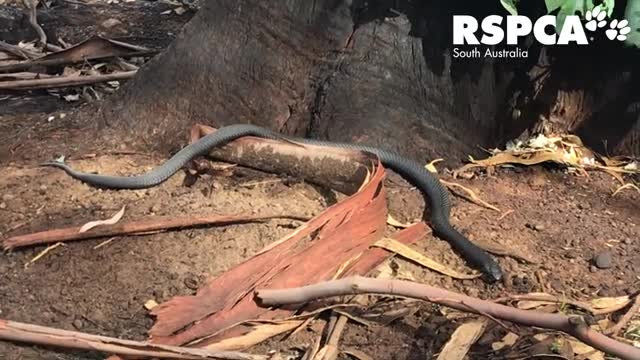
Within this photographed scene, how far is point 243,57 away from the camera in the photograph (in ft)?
12.4

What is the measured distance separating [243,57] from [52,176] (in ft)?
3.08

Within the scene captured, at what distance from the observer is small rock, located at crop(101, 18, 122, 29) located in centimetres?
691

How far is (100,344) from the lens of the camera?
2.55 m

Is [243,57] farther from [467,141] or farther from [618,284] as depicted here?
[618,284]

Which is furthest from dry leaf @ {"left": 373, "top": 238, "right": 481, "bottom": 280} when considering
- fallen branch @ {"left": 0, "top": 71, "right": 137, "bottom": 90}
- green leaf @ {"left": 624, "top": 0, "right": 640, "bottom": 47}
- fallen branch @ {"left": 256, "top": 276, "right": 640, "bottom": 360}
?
fallen branch @ {"left": 0, "top": 71, "right": 137, "bottom": 90}

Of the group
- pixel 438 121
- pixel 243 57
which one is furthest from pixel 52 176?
pixel 438 121

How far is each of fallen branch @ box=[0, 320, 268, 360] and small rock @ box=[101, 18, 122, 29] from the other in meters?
4.61

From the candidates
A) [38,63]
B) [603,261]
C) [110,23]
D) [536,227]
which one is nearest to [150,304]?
[536,227]

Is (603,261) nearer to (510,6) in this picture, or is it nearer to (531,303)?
(531,303)

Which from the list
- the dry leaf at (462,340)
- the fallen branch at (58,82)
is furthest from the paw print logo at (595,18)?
Result: the fallen branch at (58,82)

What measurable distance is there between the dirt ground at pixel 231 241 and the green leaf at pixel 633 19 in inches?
24.6

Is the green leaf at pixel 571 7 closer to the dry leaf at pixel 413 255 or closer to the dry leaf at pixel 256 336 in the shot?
the dry leaf at pixel 413 255

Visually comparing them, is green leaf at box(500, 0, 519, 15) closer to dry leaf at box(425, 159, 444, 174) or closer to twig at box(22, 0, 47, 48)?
dry leaf at box(425, 159, 444, 174)

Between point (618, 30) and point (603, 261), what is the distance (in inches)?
38.0
